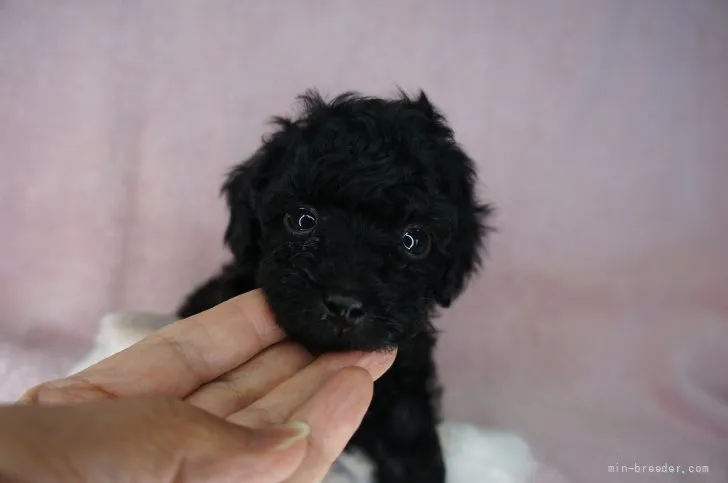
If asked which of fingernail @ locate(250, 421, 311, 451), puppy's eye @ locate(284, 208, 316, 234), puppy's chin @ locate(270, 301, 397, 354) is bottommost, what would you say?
fingernail @ locate(250, 421, 311, 451)

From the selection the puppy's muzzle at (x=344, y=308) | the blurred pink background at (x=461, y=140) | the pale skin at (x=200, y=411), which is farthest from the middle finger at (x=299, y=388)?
the blurred pink background at (x=461, y=140)

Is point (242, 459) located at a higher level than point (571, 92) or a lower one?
lower

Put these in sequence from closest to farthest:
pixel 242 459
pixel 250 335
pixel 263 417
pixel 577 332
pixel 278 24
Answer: pixel 242 459, pixel 263 417, pixel 250 335, pixel 577 332, pixel 278 24

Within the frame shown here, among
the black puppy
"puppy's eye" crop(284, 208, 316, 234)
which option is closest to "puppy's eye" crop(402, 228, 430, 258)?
the black puppy

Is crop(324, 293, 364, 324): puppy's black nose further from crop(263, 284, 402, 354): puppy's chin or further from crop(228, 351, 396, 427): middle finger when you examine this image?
crop(228, 351, 396, 427): middle finger

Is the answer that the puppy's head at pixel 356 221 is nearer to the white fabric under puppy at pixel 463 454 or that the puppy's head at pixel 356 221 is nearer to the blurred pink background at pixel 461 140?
the white fabric under puppy at pixel 463 454

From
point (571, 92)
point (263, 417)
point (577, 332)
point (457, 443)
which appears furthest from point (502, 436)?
point (571, 92)

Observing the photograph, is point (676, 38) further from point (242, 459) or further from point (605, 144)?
point (242, 459)

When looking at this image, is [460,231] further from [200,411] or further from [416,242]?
[200,411]
